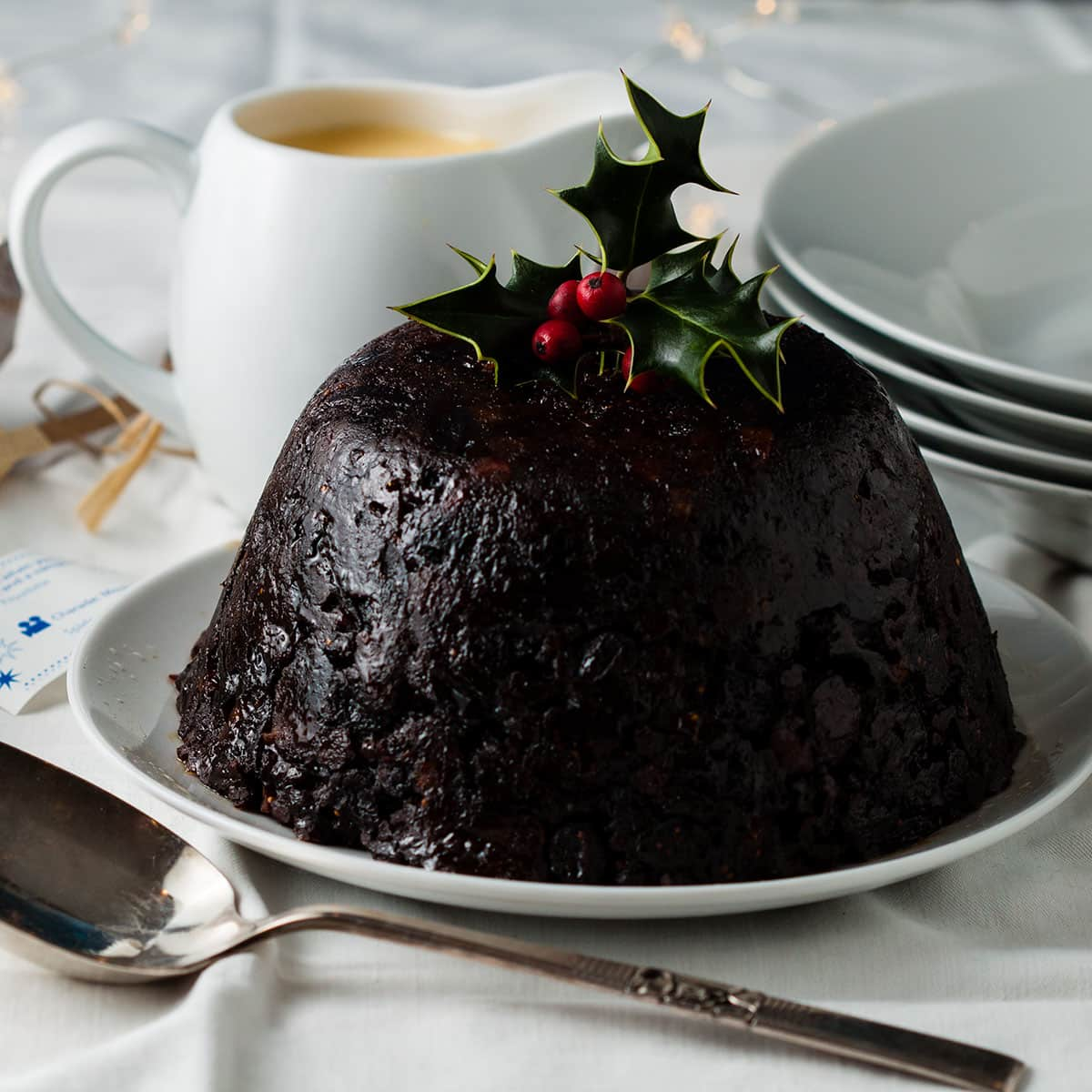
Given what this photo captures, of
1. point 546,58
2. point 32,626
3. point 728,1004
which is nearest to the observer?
point 728,1004

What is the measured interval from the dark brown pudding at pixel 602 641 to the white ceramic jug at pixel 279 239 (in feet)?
1.22

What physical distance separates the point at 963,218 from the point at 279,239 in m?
0.90

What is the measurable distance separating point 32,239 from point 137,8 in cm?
170

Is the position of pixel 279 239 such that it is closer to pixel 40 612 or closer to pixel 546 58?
pixel 40 612

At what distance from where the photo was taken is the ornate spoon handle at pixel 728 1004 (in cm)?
85

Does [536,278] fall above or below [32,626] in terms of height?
above

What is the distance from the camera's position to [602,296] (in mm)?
1033

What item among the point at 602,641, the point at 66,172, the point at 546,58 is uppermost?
the point at 66,172

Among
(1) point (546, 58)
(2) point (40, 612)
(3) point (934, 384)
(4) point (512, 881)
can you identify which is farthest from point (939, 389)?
(1) point (546, 58)

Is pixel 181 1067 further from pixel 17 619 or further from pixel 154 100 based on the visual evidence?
pixel 154 100

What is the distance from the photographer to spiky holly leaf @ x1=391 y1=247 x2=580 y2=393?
40.8 inches

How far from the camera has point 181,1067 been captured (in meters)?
0.85

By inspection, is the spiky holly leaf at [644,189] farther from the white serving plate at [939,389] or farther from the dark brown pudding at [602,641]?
the white serving plate at [939,389]

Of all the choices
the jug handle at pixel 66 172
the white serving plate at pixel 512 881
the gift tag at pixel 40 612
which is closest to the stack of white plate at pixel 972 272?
the white serving plate at pixel 512 881
